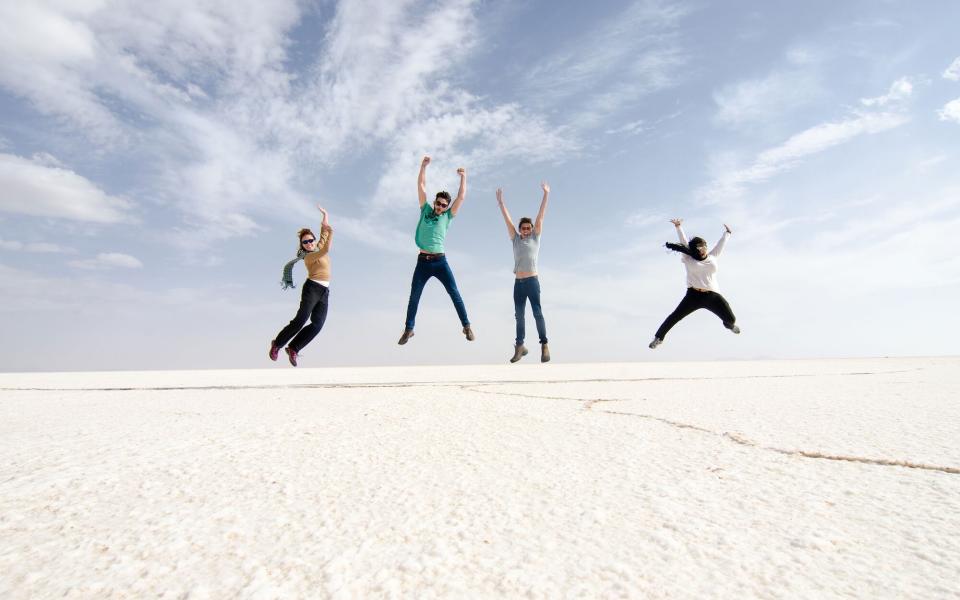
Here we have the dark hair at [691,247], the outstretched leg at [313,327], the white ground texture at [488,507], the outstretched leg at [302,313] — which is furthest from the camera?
the dark hair at [691,247]

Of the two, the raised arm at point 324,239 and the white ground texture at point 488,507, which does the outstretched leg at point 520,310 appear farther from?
the white ground texture at point 488,507

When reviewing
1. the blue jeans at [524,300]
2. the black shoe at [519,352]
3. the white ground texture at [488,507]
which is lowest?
the white ground texture at [488,507]

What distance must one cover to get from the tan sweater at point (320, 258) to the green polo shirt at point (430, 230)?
95 cm

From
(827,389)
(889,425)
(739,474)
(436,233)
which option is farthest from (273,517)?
(436,233)

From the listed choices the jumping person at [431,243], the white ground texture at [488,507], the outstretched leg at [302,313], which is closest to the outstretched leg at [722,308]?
the jumping person at [431,243]

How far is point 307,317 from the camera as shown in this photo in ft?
17.8

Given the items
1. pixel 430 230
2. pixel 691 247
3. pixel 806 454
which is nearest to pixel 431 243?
pixel 430 230

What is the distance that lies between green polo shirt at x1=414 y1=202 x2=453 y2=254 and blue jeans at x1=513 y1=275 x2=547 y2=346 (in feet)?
4.17

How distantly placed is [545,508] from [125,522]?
90cm

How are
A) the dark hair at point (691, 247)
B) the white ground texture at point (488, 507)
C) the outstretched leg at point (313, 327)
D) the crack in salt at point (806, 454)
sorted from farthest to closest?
the dark hair at point (691, 247), the outstretched leg at point (313, 327), the crack in salt at point (806, 454), the white ground texture at point (488, 507)

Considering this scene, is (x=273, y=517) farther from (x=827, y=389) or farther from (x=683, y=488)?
(x=827, y=389)

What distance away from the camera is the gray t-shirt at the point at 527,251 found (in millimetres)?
6320

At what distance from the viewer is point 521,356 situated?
21.4ft

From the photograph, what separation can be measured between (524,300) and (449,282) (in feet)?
3.89
